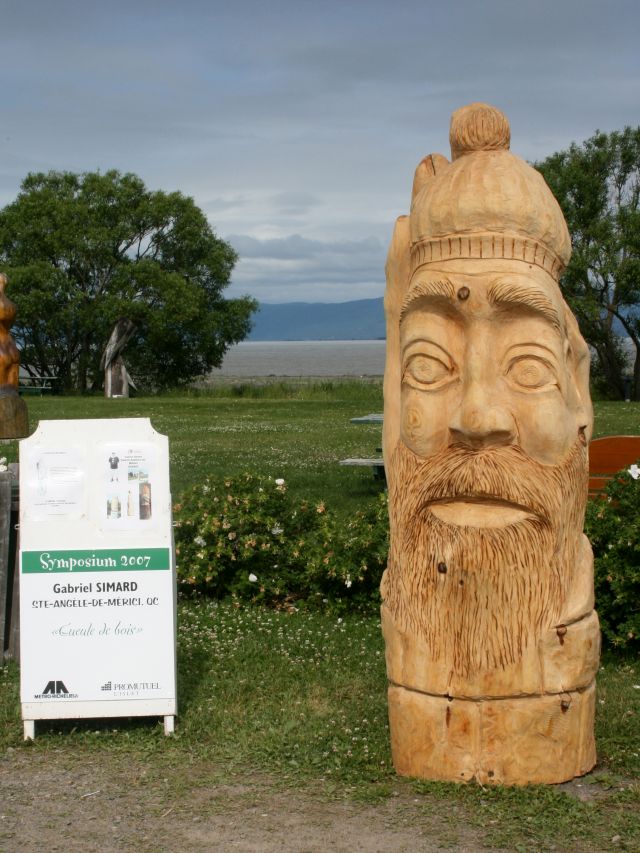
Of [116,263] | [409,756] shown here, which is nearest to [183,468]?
[409,756]

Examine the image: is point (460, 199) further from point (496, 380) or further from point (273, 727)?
point (273, 727)

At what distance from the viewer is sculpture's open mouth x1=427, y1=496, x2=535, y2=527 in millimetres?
4418

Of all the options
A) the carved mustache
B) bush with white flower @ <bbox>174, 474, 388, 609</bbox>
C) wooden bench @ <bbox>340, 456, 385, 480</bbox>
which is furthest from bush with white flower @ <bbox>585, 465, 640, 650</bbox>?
wooden bench @ <bbox>340, 456, 385, 480</bbox>

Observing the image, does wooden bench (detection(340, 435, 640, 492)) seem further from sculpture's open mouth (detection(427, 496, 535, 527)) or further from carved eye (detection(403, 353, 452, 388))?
carved eye (detection(403, 353, 452, 388))

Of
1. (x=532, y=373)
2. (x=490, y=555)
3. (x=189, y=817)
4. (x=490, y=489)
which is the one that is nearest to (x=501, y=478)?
(x=490, y=489)

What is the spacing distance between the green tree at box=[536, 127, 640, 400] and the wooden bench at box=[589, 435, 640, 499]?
2307cm

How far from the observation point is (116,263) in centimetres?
3775

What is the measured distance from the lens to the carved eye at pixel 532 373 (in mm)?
4352

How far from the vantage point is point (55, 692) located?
534cm

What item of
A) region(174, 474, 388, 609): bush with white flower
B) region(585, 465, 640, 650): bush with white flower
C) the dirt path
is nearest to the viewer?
the dirt path

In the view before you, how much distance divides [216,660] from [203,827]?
228 centimetres

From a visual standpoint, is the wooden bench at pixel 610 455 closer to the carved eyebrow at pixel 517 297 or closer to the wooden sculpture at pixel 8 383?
the carved eyebrow at pixel 517 297

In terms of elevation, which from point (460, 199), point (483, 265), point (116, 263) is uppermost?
point (116, 263)

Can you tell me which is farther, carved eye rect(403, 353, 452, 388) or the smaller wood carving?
the smaller wood carving
